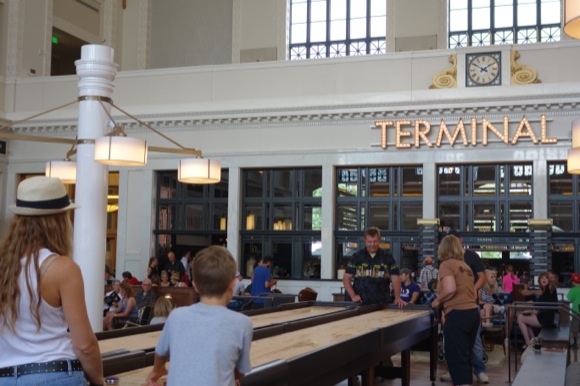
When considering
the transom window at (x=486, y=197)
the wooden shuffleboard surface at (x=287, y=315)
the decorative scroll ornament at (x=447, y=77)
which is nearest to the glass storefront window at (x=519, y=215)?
the transom window at (x=486, y=197)

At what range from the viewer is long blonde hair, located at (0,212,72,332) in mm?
2928

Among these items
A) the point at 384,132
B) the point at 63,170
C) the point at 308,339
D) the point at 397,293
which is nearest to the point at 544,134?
the point at 384,132

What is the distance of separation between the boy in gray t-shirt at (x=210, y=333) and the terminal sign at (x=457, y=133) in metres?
15.7

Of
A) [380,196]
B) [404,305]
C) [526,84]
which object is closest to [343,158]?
[380,196]

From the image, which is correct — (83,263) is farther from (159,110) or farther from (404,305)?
(159,110)

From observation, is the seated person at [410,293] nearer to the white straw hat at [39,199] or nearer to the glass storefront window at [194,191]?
the glass storefront window at [194,191]

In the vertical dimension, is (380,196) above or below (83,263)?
above

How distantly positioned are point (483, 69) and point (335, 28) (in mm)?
6233

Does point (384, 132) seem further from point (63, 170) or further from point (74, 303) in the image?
point (74, 303)

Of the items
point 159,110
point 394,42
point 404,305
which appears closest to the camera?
point 404,305

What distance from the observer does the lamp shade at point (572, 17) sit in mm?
3549

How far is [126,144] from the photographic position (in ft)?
26.2

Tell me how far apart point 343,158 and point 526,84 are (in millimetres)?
4490

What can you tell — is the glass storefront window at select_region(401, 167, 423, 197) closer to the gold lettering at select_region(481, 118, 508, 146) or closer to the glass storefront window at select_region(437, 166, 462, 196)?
the glass storefront window at select_region(437, 166, 462, 196)
